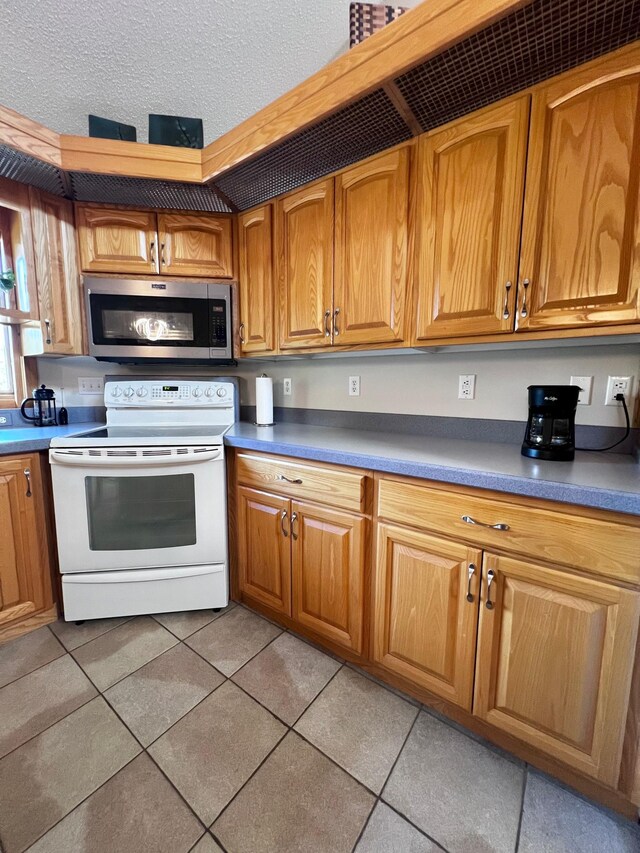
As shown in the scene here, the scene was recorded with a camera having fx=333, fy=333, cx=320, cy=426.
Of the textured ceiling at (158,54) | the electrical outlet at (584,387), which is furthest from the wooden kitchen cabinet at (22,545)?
the electrical outlet at (584,387)

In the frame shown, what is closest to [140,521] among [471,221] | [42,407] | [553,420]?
[42,407]

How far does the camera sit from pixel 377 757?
41.8 inches

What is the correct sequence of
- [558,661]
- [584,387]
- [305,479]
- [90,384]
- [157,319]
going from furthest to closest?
[90,384] → [157,319] → [305,479] → [584,387] → [558,661]

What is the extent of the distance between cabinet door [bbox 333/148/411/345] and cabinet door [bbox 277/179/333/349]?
0.06 meters

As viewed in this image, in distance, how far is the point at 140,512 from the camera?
5.30 ft

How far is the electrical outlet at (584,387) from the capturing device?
1284mm

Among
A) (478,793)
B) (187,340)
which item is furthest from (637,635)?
(187,340)

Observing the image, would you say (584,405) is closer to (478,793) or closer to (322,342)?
(322,342)

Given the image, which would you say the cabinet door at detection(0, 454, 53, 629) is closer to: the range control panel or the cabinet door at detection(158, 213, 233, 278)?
the range control panel

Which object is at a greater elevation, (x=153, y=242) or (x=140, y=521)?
(x=153, y=242)

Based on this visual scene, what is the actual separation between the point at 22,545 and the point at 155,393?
0.96 m

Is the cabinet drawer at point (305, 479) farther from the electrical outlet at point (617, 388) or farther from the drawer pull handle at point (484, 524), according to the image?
the electrical outlet at point (617, 388)

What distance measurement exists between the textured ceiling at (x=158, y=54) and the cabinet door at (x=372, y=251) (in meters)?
0.58

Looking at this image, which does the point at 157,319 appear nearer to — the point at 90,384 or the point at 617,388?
the point at 90,384
